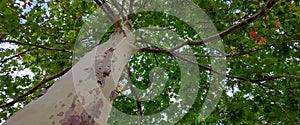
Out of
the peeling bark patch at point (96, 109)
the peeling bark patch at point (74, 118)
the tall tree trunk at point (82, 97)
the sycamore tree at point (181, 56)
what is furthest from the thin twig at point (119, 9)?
the peeling bark patch at point (74, 118)

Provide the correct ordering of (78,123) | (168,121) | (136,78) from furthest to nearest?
(136,78) < (168,121) < (78,123)

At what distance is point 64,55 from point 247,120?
3.65 m

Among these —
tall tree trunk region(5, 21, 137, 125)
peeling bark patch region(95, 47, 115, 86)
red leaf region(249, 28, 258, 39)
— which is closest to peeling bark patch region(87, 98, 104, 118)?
tall tree trunk region(5, 21, 137, 125)

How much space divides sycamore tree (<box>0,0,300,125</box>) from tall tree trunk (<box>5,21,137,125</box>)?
1.14 metres

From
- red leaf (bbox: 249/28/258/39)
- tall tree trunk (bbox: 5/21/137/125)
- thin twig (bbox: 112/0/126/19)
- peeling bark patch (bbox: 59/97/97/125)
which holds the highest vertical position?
thin twig (bbox: 112/0/126/19)

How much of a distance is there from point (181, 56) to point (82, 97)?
110 inches

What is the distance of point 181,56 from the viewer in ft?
14.2

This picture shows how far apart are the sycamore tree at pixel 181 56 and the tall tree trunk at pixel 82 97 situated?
1137 mm

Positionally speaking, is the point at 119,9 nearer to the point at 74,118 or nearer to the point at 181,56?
the point at 181,56

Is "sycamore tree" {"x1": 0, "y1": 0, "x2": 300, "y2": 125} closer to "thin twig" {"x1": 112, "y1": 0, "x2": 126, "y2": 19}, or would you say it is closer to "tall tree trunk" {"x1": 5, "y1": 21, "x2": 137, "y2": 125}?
"thin twig" {"x1": 112, "y1": 0, "x2": 126, "y2": 19}

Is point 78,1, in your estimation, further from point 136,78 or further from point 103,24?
point 136,78

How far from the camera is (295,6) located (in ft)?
13.1

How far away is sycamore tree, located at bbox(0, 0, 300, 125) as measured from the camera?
4.15m

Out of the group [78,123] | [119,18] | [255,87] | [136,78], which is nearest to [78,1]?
[136,78]
